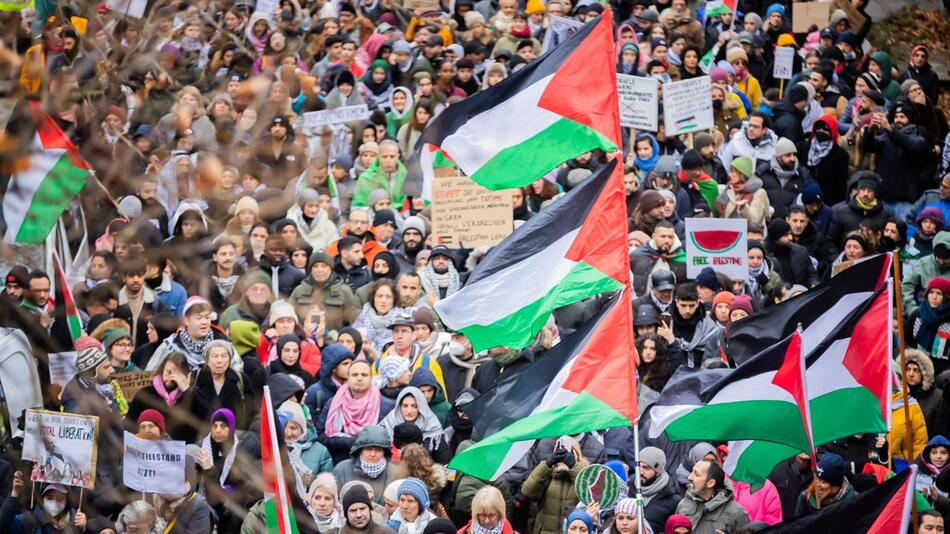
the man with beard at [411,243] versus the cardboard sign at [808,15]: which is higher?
the man with beard at [411,243]

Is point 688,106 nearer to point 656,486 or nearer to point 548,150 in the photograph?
point 656,486

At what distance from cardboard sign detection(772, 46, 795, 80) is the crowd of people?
1.37 ft

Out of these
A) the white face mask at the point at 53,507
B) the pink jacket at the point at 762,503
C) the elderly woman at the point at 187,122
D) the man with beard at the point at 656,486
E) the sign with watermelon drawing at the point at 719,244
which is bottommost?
the pink jacket at the point at 762,503

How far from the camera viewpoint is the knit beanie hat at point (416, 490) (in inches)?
443

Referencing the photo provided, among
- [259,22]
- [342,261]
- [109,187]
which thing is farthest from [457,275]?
[109,187]

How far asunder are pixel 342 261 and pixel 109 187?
8.65 meters

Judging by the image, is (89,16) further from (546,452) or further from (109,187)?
(546,452)

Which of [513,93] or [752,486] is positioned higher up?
[513,93]

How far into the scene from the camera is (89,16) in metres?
6.48

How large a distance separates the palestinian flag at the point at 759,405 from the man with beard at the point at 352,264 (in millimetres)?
5231

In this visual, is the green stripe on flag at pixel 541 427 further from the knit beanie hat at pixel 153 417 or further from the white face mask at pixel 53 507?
the white face mask at pixel 53 507

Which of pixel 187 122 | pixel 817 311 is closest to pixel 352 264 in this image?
pixel 817 311

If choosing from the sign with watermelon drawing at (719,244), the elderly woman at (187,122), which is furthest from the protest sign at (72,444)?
the sign with watermelon drawing at (719,244)

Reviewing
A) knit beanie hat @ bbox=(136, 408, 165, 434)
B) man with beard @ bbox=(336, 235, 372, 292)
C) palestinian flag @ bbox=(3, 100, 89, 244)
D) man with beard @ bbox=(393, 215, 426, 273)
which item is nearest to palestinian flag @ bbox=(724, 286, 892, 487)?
knit beanie hat @ bbox=(136, 408, 165, 434)
